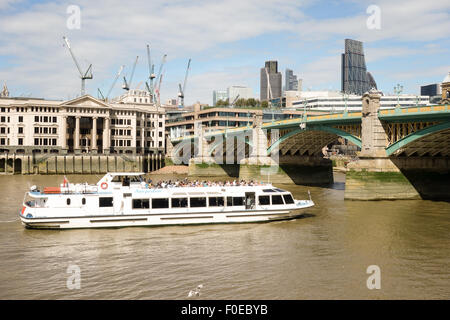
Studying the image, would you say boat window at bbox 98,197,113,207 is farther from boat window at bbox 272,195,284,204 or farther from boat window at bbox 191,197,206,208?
boat window at bbox 272,195,284,204

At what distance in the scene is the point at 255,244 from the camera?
27.0 metres

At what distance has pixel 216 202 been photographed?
108ft

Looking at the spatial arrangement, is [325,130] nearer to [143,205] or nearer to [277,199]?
[277,199]

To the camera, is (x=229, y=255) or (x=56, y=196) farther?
(x=56, y=196)

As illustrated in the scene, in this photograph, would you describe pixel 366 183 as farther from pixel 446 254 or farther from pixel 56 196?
pixel 56 196

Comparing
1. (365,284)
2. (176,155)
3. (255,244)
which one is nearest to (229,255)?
(255,244)

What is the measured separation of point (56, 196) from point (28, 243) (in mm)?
4431

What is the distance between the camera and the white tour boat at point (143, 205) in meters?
29.8

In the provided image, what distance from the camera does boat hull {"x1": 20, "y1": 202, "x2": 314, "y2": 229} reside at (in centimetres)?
2945

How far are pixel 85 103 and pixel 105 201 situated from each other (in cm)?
8613

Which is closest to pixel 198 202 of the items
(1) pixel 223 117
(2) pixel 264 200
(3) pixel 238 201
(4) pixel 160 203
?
(4) pixel 160 203

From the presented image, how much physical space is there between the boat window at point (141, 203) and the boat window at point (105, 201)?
1.64 meters

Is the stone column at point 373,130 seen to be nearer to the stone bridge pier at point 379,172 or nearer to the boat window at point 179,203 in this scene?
the stone bridge pier at point 379,172
